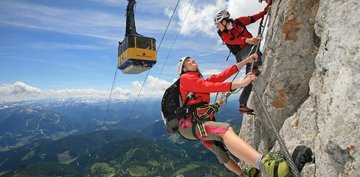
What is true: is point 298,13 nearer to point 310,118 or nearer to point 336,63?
point 310,118

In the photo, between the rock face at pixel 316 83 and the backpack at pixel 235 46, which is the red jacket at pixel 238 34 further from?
the rock face at pixel 316 83

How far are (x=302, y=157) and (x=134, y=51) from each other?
23270 mm

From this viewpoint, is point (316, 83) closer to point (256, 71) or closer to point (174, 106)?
point (174, 106)

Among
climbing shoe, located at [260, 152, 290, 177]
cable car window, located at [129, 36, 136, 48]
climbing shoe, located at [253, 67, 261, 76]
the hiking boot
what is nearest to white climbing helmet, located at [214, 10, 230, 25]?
climbing shoe, located at [253, 67, 261, 76]

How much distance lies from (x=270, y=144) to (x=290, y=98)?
1910 mm

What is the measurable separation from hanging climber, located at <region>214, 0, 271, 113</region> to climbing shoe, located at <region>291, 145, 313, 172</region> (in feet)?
16.6

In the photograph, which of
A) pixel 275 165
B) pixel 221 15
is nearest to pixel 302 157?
pixel 275 165

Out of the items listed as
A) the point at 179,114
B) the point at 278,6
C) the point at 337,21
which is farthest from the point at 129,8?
the point at 337,21

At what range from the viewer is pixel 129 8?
30797mm

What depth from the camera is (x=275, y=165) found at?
18.4 feet

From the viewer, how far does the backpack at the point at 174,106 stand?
813 centimetres

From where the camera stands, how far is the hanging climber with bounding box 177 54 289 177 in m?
6.26

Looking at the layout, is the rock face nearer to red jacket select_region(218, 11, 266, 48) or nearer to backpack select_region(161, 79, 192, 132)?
red jacket select_region(218, 11, 266, 48)

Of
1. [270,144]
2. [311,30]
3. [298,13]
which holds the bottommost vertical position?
[270,144]
